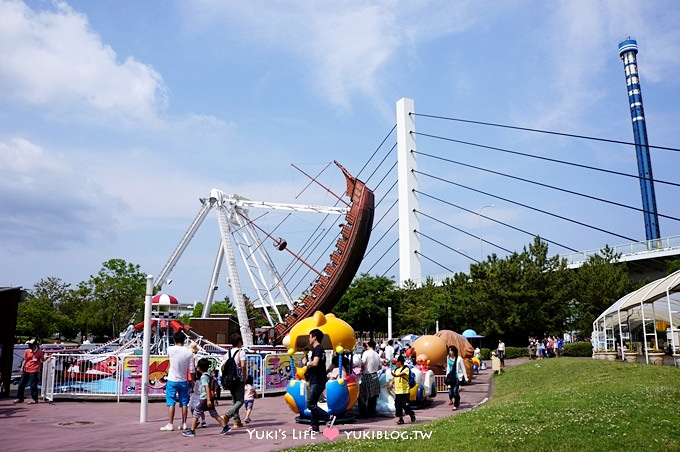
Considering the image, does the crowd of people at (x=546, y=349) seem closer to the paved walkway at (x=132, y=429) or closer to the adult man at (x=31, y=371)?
the paved walkway at (x=132, y=429)

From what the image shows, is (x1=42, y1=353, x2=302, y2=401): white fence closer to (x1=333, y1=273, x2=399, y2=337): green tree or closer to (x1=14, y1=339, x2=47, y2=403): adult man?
(x1=14, y1=339, x2=47, y2=403): adult man

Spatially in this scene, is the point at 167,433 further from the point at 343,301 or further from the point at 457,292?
the point at 343,301

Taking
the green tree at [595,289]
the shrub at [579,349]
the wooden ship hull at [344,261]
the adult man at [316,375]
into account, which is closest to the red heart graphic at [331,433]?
the adult man at [316,375]

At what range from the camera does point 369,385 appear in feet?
38.7

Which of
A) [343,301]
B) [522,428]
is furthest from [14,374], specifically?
[343,301]

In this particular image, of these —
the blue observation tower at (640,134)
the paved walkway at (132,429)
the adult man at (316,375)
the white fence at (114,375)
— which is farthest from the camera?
the blue observation tower at (640,134)

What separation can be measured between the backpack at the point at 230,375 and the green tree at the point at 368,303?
34381mm

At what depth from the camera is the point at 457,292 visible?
4016cm

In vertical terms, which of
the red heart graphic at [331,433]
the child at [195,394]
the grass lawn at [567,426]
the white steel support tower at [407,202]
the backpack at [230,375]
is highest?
the white steel support tower at [407,202]

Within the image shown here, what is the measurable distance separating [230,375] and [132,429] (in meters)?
2.07

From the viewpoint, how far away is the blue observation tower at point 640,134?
262ft

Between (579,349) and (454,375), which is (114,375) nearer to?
(454,375)

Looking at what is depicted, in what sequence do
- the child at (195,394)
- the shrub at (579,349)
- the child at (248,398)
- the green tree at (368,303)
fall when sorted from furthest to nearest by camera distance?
the green tree at (368,303) → the shrub at (579,349) → the child at (248,398) → the child at (195,394)

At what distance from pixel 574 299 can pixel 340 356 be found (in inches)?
1269
